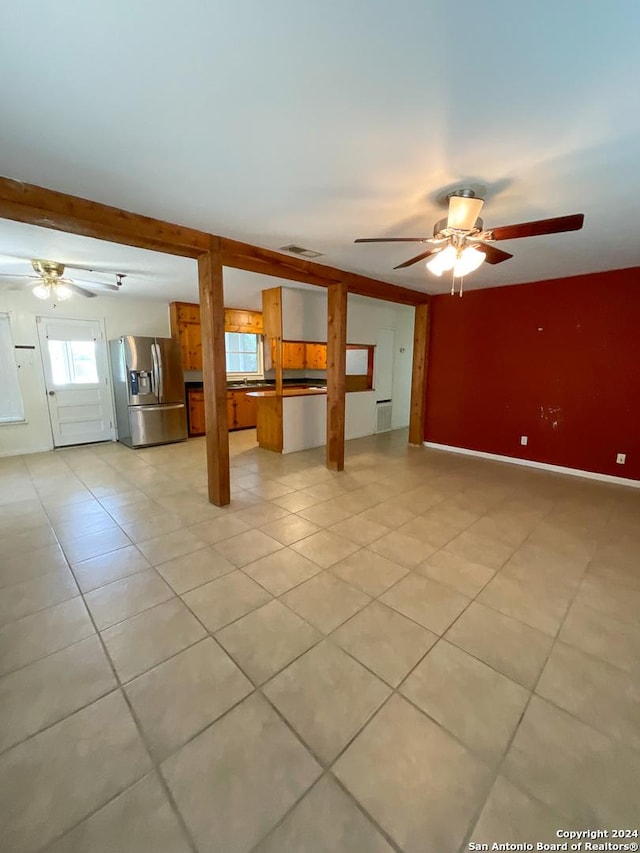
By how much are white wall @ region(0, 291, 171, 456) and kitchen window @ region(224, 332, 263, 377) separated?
1.99 meters

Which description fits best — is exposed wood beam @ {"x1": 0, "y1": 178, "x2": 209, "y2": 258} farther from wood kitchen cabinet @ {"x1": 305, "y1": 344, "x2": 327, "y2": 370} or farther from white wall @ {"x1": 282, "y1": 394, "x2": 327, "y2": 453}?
wood kitchen cabinet @ {"x1": 305, "y1": 344, "x2": 327, "y2": 370}

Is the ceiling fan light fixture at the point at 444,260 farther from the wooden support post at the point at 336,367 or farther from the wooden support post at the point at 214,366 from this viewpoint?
the wooden support post at the point at 336,367

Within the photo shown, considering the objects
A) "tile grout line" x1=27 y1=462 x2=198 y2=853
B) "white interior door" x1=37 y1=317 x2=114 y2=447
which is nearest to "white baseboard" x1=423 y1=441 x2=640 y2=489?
"tile grout line" x1=27 y1=462 x2=198 y2=853

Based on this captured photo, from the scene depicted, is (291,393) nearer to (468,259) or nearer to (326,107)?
(468,259)

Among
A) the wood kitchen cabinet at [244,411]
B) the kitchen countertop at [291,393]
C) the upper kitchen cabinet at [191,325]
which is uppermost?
the upper kitchen cabinet at [191,325]

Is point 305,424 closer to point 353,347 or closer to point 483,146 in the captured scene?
point 353,347

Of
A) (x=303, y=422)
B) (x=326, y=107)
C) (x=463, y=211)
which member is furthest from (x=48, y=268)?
(x=463, y=211)

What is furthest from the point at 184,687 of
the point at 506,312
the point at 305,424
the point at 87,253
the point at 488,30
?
the point at 506,312

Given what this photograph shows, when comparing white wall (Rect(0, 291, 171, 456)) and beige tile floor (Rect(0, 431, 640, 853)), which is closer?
beige tile floor (Rect(0, 431, 640, 853))

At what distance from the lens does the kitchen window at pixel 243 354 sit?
719 cm

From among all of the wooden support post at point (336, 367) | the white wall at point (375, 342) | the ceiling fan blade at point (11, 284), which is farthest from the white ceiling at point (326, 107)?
the ceiling fan blade at point (11, 284)

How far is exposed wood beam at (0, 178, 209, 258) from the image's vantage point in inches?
85.1

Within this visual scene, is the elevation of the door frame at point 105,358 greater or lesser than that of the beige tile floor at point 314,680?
greater

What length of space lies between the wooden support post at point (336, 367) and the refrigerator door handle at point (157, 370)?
9.58 feet
